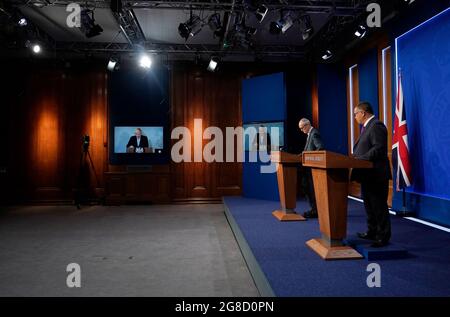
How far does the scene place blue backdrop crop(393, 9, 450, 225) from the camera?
14.2 feet

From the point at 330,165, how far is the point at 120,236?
3.33m

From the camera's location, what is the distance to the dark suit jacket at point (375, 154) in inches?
116

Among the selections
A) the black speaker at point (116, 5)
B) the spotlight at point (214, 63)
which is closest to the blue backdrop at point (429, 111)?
the spotlight at point (214, 63)

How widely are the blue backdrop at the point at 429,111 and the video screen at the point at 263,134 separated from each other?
2.50 metres

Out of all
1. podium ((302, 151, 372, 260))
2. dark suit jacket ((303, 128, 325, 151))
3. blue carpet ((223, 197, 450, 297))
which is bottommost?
blue carpet ((223, 197, 450, 297))

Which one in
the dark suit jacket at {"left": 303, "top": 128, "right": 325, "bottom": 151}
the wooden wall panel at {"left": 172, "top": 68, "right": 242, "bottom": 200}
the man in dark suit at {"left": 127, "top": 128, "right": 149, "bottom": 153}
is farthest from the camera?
the wooden wall panel at {"left": 172, "top": 68, "right": 242, "bottom": 200}

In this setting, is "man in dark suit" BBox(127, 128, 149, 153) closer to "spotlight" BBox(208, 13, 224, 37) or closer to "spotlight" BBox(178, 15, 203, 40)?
"spotlight" BBox(178, 15, 203, 40)

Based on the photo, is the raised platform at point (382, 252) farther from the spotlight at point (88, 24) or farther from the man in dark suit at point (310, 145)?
the spotlight at point (88, 24)

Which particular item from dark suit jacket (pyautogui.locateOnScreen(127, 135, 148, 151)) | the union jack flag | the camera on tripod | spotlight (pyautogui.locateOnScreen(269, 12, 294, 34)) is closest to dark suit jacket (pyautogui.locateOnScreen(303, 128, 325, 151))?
the union jack flag

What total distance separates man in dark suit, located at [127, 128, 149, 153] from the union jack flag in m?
5.28

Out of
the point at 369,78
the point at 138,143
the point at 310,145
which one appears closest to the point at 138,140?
the point at 138,143

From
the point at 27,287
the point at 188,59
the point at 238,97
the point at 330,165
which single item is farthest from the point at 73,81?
the point at 330,165

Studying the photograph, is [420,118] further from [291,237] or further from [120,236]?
[120,236]

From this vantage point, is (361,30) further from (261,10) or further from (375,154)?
(375,154)
